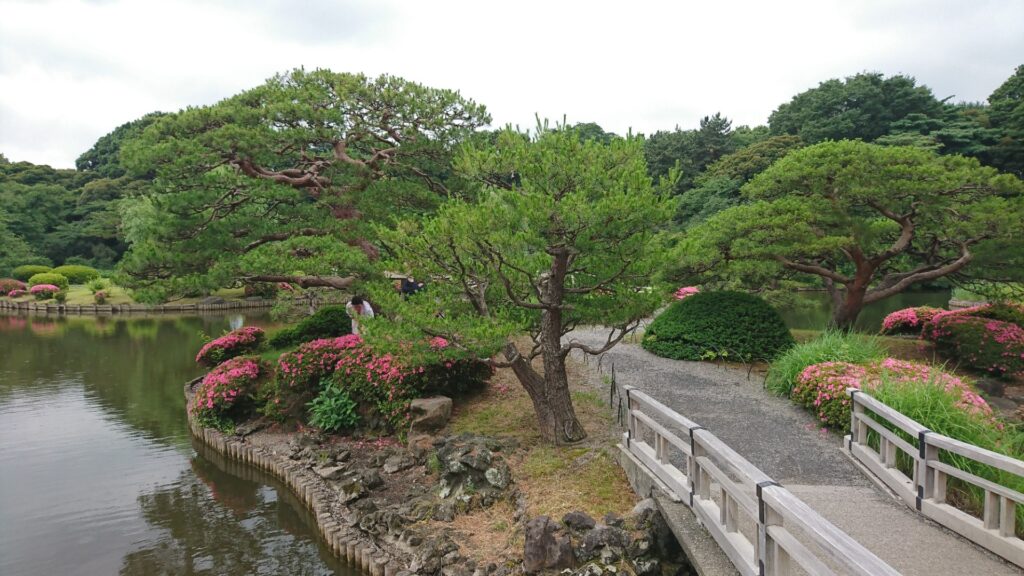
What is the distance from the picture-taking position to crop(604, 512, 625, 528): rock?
16.7 feet

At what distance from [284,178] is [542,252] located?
7230 millimetres

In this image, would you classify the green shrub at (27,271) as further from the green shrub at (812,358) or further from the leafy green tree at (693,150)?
the green shrub at (812,358)

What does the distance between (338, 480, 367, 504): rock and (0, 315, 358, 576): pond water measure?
1.69 ft

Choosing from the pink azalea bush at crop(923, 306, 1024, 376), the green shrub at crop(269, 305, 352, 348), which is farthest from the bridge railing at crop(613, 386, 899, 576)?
the green shrub at crop(269, 305, 352, 348)

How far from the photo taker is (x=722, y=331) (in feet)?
34.2

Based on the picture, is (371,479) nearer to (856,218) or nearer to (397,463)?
(397,463)

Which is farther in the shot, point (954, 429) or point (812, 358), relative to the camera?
point (812, 358)

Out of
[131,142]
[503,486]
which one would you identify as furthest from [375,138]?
[503,486]

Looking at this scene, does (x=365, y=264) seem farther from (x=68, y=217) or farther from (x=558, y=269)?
(x=68, y=217)

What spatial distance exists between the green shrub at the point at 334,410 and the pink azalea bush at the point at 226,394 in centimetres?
179

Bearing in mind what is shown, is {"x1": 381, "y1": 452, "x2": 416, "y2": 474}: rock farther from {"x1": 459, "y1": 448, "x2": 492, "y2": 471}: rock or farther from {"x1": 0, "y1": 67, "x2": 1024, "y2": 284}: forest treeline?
{"x1": 0, "y1": 67, "x2": 1024, "y2": 284}: forest treeline

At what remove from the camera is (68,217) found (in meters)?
44.7

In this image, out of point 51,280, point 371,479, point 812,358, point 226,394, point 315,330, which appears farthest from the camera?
point 51,280

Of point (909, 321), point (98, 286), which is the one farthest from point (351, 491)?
point (98, 286)
